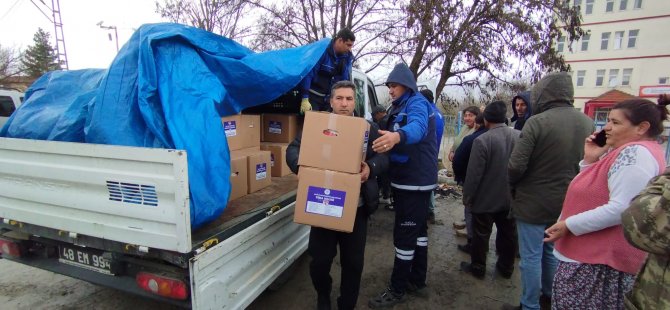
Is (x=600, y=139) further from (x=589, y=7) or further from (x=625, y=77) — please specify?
(x=589, y=7)

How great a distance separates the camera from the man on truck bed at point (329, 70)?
368 cm

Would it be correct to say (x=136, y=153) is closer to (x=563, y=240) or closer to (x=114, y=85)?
(x=114, y=85)

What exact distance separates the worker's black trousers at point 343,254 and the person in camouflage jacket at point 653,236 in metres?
1.50

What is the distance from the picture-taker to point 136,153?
1.64 metres

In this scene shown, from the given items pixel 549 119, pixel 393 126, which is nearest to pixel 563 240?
pixel 549 119

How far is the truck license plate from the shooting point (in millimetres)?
1952

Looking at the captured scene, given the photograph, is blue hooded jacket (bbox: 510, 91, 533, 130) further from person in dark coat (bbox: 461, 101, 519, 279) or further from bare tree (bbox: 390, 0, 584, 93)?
bare tree (bbox: 390, 0, 584, 93)

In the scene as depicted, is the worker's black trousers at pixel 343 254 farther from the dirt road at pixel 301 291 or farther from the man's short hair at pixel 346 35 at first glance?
the man's short hair at pixel 346 35

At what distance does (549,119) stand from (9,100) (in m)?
11.5

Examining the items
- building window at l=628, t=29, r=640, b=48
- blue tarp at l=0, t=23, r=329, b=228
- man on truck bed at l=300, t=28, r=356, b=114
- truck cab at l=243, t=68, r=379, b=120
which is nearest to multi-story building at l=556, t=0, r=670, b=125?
building window at l=628, t=29, r=640, b=48

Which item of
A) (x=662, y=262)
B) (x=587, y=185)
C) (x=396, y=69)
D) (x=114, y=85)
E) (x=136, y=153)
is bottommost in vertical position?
(x=662, y=262)

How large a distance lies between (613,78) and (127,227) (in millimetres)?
39392

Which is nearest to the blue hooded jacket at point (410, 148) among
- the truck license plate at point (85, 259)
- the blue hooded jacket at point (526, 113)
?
the blue hooded jacket at point (526, 113)

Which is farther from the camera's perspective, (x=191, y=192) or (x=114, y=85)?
(x=114, y=85)
